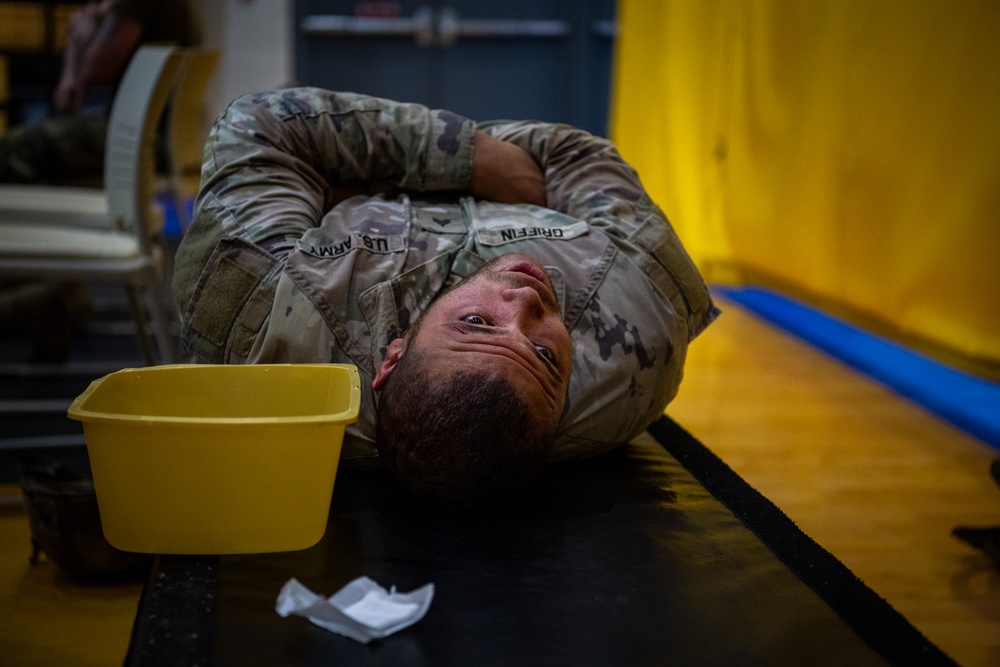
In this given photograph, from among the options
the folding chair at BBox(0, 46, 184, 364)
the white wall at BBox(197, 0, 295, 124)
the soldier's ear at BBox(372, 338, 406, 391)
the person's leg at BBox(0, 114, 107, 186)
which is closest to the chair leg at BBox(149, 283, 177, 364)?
the folding chair at BBox(0, 46, 184, 364)

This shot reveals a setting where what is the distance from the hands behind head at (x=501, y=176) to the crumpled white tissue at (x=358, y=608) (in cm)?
88

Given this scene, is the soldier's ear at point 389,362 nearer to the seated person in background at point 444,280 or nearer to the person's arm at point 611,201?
the seated person in background at point 444,280

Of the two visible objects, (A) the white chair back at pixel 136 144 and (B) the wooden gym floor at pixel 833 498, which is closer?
(B) the wooden gym floor at pixel 833 498

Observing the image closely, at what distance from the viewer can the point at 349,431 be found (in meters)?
1.34

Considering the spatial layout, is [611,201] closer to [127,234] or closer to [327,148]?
[327,148]

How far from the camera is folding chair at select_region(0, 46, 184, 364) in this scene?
6.95ft

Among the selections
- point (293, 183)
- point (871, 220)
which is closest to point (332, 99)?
point (293, 183)

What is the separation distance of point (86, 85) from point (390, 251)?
8.98 ft

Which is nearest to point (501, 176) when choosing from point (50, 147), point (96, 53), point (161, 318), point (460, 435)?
point (460, 435)

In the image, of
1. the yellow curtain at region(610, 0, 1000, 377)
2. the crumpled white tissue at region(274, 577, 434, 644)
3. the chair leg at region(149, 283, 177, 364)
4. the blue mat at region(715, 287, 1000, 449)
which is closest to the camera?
the crumpled white tissue at region(274, 577, 434, 644)

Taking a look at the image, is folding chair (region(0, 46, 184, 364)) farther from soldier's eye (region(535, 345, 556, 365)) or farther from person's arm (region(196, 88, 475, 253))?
soldier's eye (region(535, 345, 556, 365))

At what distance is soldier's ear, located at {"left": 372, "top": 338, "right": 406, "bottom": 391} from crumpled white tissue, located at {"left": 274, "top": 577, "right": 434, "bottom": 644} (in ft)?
1.08

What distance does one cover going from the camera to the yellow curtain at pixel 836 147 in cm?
253

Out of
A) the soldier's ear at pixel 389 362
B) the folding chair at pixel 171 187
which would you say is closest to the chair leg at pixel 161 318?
the folding chair at pixel 171 187
